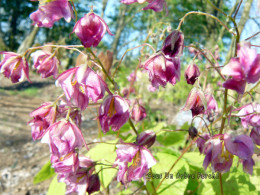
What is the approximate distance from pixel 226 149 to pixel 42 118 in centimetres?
75

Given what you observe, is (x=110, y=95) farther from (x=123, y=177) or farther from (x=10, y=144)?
(x=10, y=144)

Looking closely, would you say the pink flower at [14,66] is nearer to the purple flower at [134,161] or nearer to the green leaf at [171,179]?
the purple flower at [134,161]

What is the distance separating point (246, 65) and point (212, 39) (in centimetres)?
470

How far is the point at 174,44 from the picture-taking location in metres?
0.85

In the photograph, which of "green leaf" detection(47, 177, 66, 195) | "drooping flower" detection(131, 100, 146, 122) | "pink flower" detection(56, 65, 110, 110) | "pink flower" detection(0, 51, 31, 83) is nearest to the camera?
"pink flower" detection(56, 65, 110, 110)

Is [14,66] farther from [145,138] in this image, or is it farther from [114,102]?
[145,138]

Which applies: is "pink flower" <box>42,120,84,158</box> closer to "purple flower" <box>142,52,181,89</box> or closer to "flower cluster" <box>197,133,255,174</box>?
"purple flower" <box>142,52,181,89</box>

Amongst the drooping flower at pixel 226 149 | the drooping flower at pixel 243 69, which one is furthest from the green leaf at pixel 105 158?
the drooping flower at pixel 243 69

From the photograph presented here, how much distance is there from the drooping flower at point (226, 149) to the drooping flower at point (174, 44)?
13.7 inches

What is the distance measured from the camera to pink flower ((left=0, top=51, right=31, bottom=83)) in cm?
100

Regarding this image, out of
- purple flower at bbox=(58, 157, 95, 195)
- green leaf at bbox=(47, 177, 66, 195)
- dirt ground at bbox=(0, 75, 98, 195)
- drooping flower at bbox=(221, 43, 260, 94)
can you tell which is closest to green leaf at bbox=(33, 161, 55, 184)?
green leaf at bbox=(47, 177, 66, 195)

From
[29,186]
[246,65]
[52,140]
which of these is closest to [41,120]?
[52,140]

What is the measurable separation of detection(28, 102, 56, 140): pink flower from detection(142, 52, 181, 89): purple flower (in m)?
0.43

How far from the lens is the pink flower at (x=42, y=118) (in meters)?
0.93
